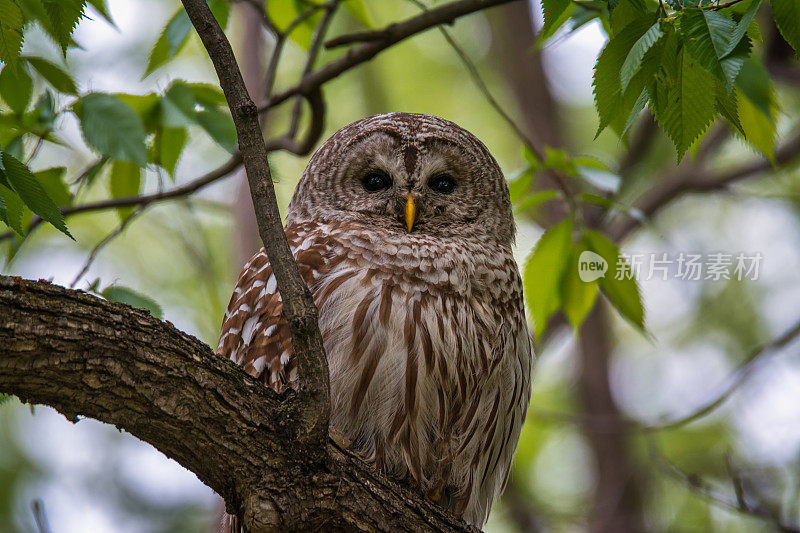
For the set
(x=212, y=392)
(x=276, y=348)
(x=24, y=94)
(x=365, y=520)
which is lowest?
(x=365, y=520)

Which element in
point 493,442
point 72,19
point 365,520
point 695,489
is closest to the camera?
point 72,19

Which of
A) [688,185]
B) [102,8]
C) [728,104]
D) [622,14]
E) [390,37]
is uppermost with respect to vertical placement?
[688,185]

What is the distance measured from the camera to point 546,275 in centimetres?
419

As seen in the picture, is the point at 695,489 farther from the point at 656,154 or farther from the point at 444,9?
the point at 656,154

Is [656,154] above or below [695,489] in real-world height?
above

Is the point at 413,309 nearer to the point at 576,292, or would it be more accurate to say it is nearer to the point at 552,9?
the point at 576,292

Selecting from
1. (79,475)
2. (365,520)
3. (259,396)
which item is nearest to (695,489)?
(365,520)

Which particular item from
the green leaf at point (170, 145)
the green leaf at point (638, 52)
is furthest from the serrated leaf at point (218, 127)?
the green leaf at point (638, 52)

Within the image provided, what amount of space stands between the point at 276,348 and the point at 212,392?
89 cm

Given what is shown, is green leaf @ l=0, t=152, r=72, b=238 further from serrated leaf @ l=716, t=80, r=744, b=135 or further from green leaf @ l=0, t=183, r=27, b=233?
serrated leaf @ l=716, t=80, r=744, b=135

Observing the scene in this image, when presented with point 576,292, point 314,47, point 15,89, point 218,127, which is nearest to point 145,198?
point 218,127

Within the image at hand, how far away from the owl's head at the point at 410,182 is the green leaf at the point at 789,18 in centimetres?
206

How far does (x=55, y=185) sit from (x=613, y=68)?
2.39m

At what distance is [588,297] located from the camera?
420cm
